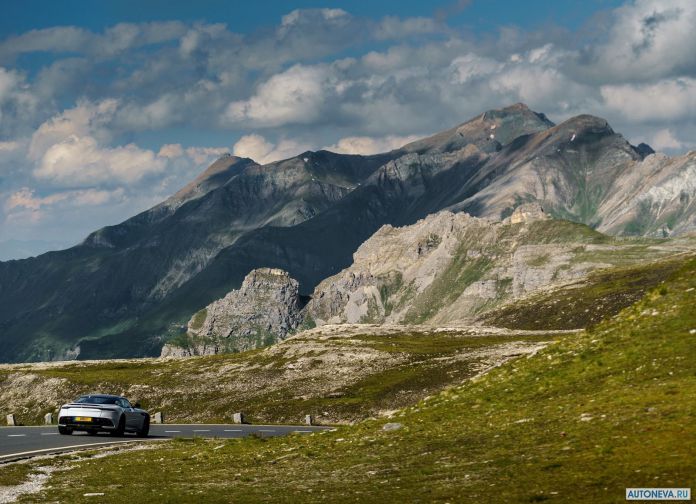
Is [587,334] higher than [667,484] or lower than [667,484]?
higher

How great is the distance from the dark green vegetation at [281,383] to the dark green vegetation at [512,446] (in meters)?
47.4

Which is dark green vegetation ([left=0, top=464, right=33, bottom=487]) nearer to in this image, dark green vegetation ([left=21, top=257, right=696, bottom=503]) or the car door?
dark green vegetation ([left=21, top=257, right=696, bottom=503])

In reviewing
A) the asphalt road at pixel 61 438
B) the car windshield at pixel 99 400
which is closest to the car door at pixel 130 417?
the car windshield at pixel 99 400

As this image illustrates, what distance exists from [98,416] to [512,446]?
36.1 metres

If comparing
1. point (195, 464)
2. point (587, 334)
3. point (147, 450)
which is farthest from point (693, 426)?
point (147, 450)

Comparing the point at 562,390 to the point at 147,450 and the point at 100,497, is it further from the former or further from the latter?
the point at 147,450

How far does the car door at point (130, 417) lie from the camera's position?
59.0m

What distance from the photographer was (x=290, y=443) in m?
41.9

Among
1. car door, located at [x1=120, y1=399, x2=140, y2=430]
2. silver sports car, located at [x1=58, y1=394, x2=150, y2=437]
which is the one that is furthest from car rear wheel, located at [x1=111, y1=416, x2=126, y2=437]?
car door, located at [x1=120, y1=399, x2=140, y2=430]

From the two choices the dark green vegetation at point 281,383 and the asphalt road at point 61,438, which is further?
the dark green vegetation at point 281,383

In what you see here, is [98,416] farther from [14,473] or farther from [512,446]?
[512,446]

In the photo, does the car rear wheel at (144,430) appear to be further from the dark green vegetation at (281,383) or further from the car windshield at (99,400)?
the dark green vegetation at (281,383)

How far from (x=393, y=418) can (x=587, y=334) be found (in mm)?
9953

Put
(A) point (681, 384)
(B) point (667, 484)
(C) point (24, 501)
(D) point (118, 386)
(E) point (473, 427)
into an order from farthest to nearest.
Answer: (D) point (118, 386)
(E) point (473, 427)
(A) point (681, 384)
(C) point (24, 501)
(B) point (667, 484)
